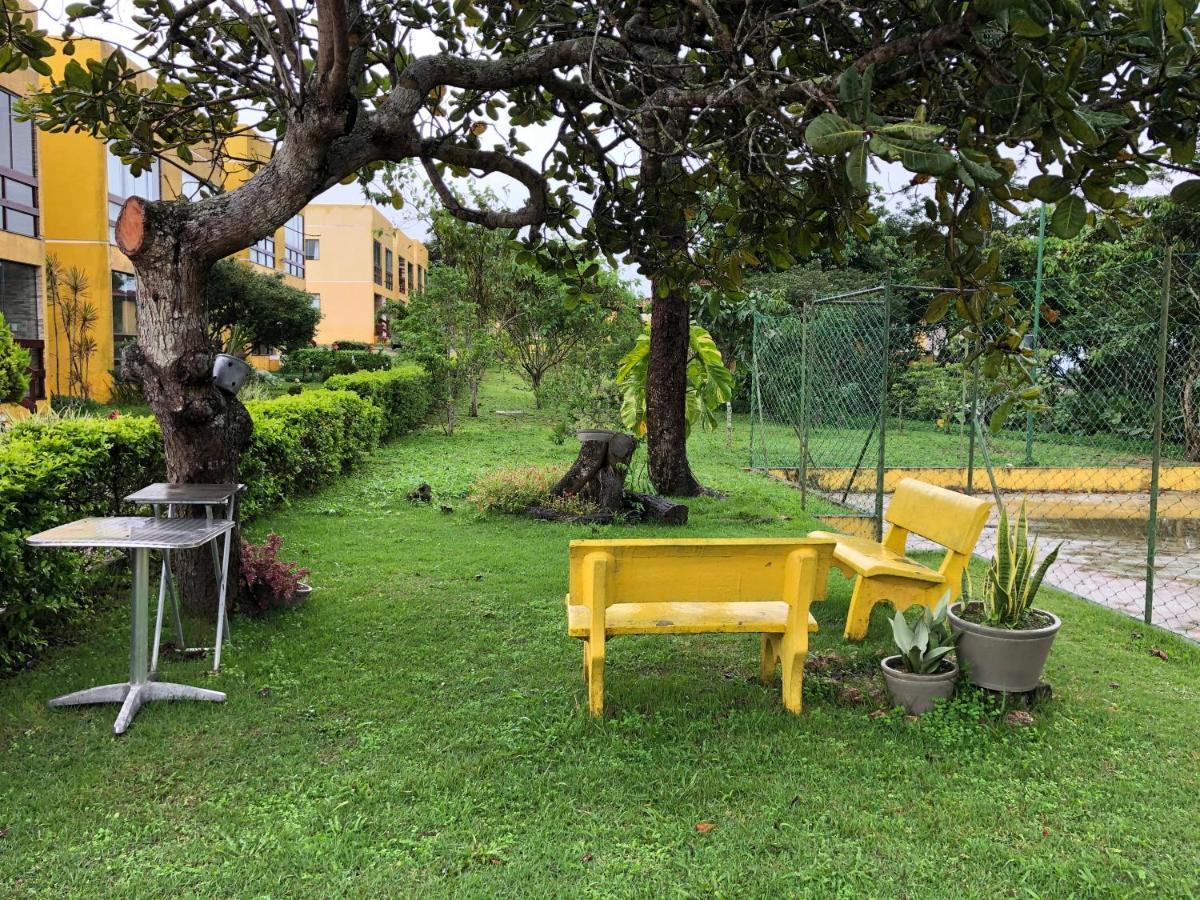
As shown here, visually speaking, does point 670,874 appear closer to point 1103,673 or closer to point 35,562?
point 1103,673

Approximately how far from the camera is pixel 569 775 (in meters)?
3.21

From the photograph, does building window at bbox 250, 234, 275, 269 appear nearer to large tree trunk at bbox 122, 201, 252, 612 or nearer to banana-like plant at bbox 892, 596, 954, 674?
large tree trunk at bbox 122, 201, 252, 612

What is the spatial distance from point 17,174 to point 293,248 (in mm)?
20553

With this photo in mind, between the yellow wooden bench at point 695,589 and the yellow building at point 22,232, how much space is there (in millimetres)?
16938

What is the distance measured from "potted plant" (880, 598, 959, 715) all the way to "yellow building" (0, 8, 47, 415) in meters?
17.7

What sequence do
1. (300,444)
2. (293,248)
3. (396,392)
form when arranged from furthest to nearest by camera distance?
(293,248), (396,392), (300,444)

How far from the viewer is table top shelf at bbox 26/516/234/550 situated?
340 centimetres

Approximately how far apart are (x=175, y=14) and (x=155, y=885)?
4647 millimetres

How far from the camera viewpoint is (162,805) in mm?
3002

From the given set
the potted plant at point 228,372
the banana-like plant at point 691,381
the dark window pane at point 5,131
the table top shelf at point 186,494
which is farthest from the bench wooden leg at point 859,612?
the dark window pane at point 5,131

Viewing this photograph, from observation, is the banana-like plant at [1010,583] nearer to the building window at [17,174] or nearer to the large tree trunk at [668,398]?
the large tree trunk at [668,398]

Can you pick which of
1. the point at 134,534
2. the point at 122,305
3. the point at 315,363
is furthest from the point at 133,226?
the point at 315,363

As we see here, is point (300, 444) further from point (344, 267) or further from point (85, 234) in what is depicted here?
point (344, 267)

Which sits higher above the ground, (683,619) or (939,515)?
(939,515)
